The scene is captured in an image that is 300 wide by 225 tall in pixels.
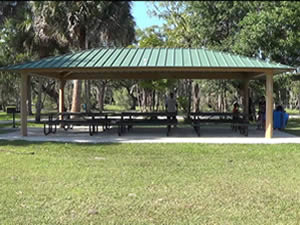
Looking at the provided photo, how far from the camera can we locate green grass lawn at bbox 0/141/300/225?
15.0 ft

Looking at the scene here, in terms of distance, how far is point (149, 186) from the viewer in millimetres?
6055

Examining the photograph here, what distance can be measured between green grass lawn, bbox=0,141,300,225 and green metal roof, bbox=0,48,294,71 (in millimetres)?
3152

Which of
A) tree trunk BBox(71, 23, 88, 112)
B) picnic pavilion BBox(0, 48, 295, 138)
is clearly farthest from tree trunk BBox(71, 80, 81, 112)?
picnic pavilion BBox(0, 48, 295, 138)

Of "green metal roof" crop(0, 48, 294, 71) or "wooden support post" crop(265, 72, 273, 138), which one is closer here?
"green metal roof" crop(0, 48, 294, 71)

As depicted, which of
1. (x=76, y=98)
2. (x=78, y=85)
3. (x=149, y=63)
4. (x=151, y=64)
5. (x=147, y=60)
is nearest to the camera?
(x=151, y=64)

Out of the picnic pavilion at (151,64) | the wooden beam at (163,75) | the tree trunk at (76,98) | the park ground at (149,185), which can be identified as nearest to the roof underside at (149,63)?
the picnic pavilion at (151,64)

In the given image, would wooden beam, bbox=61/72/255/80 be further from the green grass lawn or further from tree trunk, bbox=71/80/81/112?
the green grass lawn

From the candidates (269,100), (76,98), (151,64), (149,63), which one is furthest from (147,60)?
(76,98)

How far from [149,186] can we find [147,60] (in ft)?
23.2

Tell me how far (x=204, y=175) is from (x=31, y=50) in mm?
19566

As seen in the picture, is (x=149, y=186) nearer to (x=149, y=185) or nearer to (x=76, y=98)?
(x=149, y=185)

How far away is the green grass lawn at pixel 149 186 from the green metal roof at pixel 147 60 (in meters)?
3.15

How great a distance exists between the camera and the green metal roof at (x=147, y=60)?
39.1 ft

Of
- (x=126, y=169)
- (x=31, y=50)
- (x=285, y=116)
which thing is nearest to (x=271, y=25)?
(x=285, y=116)
